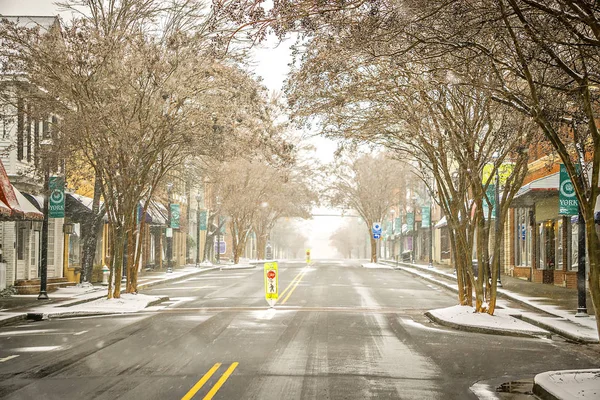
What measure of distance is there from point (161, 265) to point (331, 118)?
4129 cm

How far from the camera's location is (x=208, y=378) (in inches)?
410

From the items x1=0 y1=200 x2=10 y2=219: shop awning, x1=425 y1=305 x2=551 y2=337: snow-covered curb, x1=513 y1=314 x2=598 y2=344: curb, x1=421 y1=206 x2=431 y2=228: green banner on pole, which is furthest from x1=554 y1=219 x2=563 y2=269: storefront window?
x1=421 y1=206 x2=431 y2=228: green banner on pole

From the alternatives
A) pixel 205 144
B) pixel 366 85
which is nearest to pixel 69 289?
pixel 205 144

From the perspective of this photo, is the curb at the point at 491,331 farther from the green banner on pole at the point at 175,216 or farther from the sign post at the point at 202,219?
the sign post at the point at 202,219

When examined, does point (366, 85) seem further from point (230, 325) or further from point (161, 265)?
point (161, 265)

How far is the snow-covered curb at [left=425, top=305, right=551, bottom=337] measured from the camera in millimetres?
16266

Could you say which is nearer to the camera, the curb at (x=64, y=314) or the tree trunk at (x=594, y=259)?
the tree trunk at (x=594, y=259)

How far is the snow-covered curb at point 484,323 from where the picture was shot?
16.3 meters

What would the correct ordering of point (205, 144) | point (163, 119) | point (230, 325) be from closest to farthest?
1. point (230, 325)
2. point (163, 119)
3. point (205, 144)

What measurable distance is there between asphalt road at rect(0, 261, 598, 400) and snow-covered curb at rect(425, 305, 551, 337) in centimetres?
49

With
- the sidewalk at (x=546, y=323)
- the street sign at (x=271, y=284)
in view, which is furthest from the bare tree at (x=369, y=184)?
the street sign at (x=271, y=284)

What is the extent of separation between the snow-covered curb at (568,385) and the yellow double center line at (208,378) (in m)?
4.17

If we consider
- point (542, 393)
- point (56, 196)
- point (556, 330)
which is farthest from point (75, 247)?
point (542, 393)

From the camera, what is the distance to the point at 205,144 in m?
24.2
